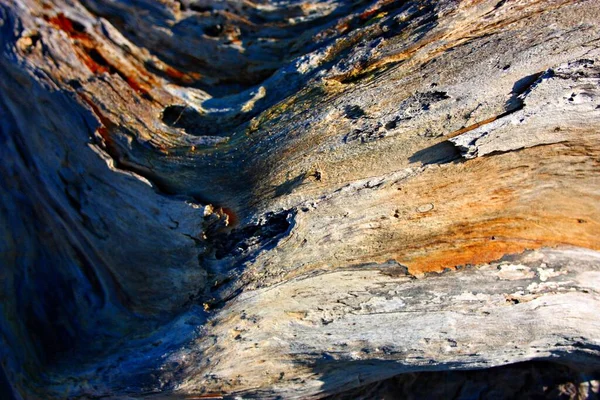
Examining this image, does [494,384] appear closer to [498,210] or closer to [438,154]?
[498,210]

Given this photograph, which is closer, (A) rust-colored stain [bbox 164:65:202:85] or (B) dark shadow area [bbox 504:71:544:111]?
(B) dark shadow area [bbox 504:71:544:111]

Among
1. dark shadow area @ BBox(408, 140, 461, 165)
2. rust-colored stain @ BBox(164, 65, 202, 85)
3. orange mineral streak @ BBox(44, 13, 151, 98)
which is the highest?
orange mineral streak @ BBox(44, 13, 151, 98)

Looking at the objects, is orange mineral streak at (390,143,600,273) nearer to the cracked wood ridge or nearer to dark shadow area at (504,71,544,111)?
the cracked wood ridge

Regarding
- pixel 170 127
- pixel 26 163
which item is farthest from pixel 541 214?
pixel 26 163

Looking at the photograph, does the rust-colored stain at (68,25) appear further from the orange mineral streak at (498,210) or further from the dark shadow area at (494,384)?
the dark shadow area at (494,384)

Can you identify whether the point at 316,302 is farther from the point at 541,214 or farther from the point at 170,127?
the point at 170,127

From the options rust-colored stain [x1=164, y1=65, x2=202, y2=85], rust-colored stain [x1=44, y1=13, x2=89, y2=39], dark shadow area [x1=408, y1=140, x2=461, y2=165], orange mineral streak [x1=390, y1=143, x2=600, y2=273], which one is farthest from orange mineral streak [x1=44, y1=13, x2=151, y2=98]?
orange mineral streak [x1=390, y1=143, x2=600, y2=273]

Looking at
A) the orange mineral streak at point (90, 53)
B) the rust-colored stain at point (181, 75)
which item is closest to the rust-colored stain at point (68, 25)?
the orange mineral streak at point (90, 53)

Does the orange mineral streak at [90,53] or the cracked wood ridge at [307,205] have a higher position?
the orange mineral streak at [90,53]
